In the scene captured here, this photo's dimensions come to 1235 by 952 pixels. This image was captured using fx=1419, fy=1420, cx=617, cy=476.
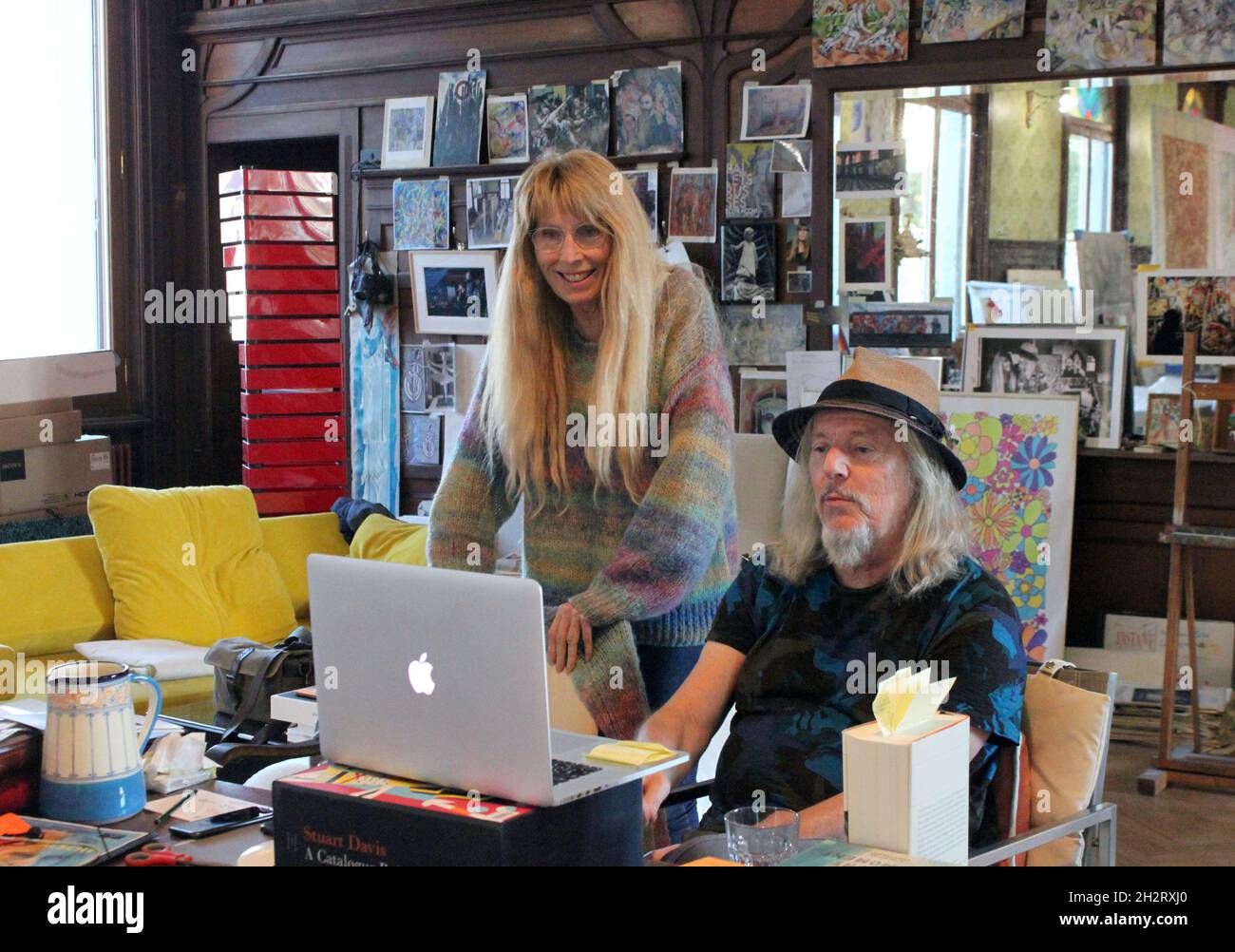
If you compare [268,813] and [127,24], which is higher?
[127,24]

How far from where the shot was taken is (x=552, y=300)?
267cm

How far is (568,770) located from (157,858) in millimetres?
617

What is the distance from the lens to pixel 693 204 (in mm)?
5738

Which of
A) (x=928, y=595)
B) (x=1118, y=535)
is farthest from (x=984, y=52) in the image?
(x=928, y=595)

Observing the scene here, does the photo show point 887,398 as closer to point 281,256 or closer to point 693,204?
point 693,204

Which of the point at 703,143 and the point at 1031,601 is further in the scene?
Result: the point at 703,143

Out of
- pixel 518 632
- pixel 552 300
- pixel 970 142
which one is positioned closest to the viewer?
pixel 518 632

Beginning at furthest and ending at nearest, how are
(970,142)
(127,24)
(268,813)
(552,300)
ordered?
(127,24)
(970,142)
(552,300)
(268,813)

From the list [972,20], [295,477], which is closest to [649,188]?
[972,20]

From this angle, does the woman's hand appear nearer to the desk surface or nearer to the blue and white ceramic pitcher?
the desk surface

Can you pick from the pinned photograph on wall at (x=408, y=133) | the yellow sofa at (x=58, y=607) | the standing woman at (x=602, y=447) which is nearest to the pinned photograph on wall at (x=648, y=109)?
the pinned photograph on wall at (x=408, y=133)

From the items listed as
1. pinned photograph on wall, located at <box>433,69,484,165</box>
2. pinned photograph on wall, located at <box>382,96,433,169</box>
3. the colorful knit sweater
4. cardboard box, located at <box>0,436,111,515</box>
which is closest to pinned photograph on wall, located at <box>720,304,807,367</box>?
pinned photograph on wall, located at <box>433,69,484,165</box>

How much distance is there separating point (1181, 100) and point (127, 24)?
4886 mm
